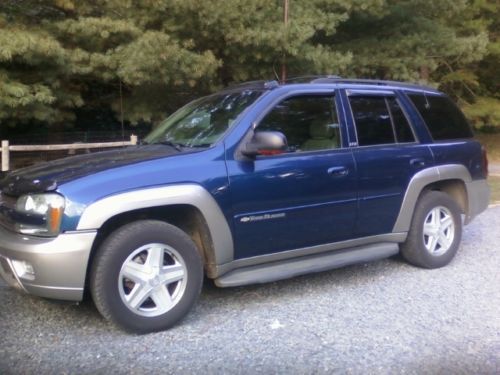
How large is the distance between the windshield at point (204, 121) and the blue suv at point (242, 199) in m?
0.02

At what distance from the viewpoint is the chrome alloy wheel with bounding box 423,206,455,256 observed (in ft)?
18.6

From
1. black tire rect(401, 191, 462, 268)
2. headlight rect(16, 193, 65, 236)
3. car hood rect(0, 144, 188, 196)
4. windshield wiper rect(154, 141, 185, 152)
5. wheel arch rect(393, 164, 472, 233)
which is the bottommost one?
black tire rect(401, 191, 462, 268)

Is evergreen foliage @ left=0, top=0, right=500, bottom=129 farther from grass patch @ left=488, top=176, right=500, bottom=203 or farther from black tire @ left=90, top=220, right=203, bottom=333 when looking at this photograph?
black tire @ left=90, top=220, right=203, bottom=333

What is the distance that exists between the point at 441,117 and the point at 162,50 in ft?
17.6

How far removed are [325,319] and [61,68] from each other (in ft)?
25.6

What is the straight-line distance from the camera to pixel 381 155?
5.14 m

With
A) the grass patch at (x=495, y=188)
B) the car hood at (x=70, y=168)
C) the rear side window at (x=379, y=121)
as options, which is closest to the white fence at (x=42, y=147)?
the car hood at (x=70, y=168)


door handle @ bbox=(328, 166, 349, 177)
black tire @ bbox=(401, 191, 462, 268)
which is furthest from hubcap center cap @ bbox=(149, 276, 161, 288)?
black tire @ bbox=(401, 191, 462, 268)

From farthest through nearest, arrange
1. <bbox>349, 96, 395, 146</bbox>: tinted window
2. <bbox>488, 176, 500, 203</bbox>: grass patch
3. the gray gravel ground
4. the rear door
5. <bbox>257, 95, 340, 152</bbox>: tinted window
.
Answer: <bbox>488, 176, 500, 203</bbox>: grass patch
<bbox>349, 96, 395, 146</bbox>: tinted window
the rear door
<bbox>257, 95, 340, 152</bbox>: tinted window
the gray gravel ground

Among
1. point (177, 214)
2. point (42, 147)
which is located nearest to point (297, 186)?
point (177, 214)

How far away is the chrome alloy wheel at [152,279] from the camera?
3891mm

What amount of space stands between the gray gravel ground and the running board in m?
0.30

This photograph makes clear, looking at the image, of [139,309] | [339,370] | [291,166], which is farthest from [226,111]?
[339,370]

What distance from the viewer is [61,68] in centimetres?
1009
